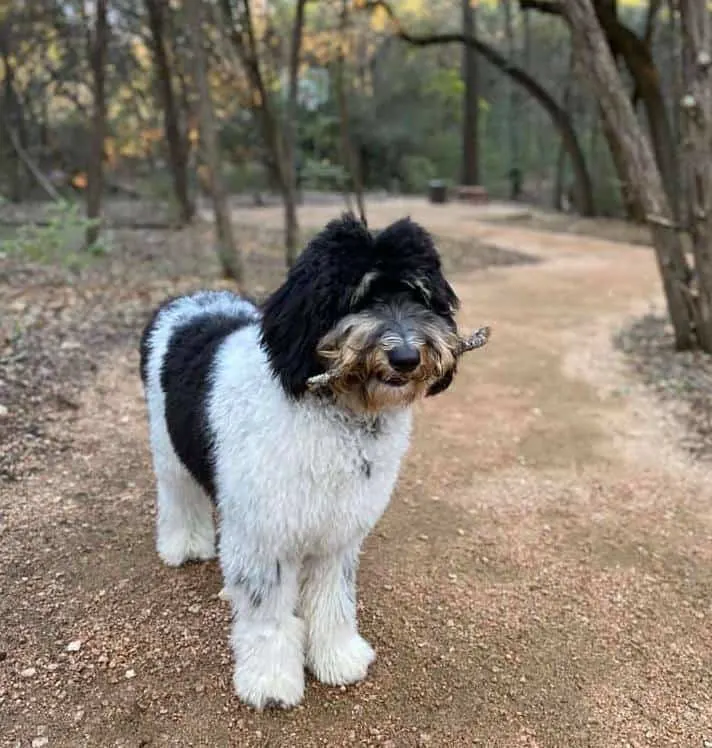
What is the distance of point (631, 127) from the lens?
7.28 m

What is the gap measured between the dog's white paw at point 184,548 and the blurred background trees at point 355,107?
17.5 feet

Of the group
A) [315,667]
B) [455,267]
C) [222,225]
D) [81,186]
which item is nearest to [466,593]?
[315,667]

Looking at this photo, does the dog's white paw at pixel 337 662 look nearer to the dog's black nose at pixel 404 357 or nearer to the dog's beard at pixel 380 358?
the dog's beard at pixel 380 358

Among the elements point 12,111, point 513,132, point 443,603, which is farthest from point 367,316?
point 513,132

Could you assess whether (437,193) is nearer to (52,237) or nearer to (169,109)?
(169,109)

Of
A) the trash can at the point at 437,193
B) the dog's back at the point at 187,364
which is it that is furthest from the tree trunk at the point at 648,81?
the dog's back at the point at 187,364

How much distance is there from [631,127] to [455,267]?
21.7 ft

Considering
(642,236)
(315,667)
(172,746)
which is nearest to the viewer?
(172,746)

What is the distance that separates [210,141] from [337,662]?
788 centimetres

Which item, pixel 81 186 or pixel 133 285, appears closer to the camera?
pixel 133 285

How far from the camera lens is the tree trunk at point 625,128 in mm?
7254

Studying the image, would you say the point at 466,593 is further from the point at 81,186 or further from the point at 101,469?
the point at 81,186

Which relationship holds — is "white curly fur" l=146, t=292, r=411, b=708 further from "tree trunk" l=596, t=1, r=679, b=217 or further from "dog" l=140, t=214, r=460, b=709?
"tree trunk" l=596, t=1, r=679, b=217

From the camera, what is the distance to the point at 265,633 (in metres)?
3.04
